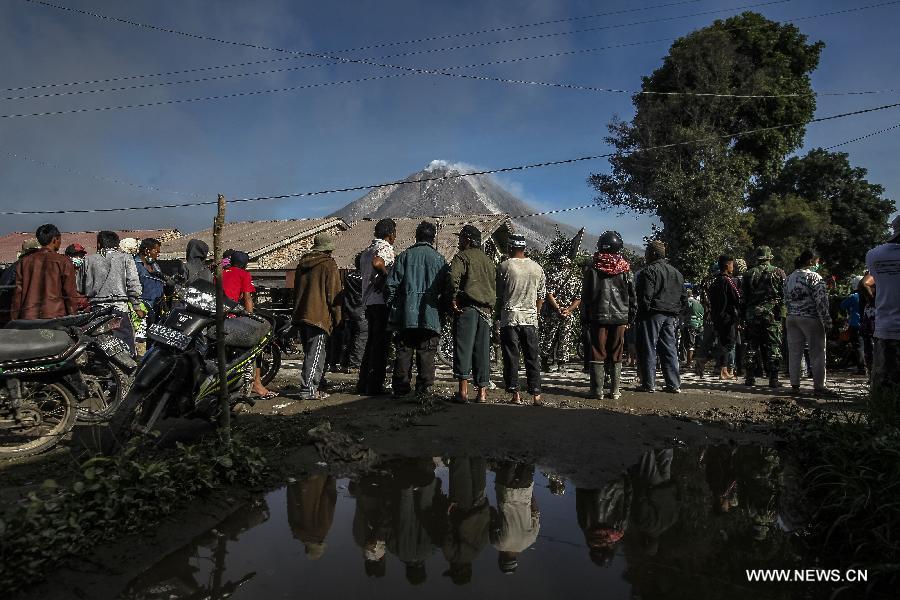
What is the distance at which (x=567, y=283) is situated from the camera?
416 inches

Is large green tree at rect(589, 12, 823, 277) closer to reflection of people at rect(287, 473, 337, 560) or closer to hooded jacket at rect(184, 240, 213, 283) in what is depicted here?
hooded jacket at rect(184, 240, 213, 283)

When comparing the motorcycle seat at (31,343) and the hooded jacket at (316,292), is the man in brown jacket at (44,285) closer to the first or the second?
the motorcycle seat at (31,343)

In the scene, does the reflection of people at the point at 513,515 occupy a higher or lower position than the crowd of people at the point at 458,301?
lower

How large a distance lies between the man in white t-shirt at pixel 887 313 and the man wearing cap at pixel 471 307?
3307mm

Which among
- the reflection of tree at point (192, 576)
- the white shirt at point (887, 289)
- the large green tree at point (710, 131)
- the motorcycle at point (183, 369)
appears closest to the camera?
the reflection of tree at point (192, 576)

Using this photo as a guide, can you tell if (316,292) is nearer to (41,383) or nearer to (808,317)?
(41,383)

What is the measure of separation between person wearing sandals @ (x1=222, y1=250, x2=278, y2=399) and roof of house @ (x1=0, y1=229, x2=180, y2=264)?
27.7 metres

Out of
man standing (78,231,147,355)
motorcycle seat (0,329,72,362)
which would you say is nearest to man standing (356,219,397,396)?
man standing (78,231,147,355)

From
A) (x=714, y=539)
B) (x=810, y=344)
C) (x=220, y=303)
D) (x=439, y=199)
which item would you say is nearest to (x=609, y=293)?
(x=810, y=344)

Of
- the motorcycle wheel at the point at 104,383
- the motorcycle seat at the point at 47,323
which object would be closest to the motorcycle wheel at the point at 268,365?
the motorcycle wheel at the point at 104,383

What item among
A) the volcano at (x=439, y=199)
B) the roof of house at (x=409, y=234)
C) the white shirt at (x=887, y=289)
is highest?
the volcano at (x=439, y=199)

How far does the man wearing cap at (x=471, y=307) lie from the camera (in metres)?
6.07

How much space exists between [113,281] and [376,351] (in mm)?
3075

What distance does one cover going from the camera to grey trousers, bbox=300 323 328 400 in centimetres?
663
